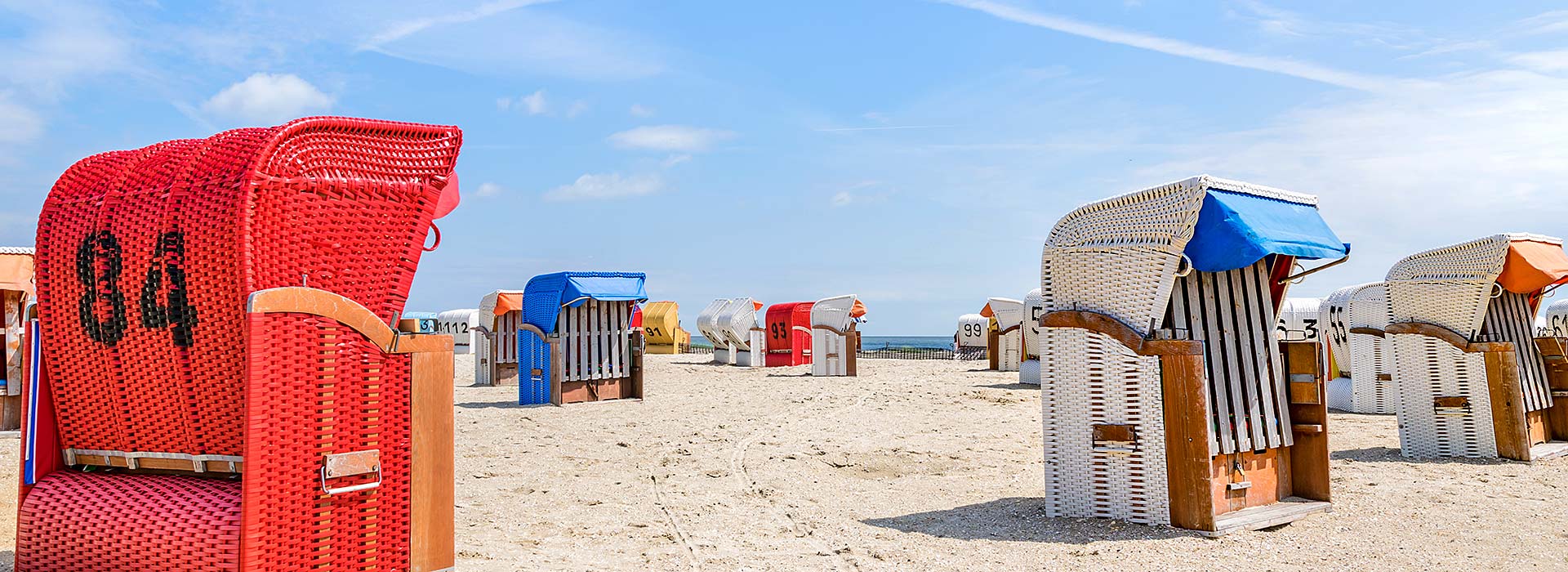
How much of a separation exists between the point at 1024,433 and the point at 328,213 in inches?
358

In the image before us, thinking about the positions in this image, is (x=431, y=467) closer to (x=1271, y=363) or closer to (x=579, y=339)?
(x=1271, y=363)

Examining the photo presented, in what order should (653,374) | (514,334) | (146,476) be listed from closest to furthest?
(146,476)
(514,334)
(653,374)

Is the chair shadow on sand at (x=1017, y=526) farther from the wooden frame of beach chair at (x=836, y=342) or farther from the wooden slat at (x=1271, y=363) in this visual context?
the wooden frame of beach chair at (x=836, y=342)

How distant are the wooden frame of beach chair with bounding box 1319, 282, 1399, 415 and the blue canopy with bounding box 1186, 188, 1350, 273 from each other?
14.8ft

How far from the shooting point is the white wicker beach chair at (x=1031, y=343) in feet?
65.8

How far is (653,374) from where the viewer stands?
23.8 meters

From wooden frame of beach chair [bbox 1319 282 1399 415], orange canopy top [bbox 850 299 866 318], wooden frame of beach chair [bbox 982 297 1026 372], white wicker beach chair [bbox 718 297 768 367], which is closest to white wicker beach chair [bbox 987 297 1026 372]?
wooden frame of beach chair [bbox 982 297 1026 372]

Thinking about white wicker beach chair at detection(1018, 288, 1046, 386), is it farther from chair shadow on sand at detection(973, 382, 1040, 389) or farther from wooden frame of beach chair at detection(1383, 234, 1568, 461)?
wooden frame of beach chair at detection(1383, 234, 1568, 461)

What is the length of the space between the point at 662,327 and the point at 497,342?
1673cm

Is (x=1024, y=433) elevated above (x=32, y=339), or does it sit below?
below

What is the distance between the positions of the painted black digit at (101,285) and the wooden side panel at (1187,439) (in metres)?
5.36

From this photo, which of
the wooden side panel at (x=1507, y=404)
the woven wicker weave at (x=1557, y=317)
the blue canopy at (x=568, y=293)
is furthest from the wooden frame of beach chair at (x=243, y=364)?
the woven wicker weave at (x=1557, y=317)

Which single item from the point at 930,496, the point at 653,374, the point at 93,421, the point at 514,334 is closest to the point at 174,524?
the point at 93,421

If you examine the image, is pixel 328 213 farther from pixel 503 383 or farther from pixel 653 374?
pixel 653 374
